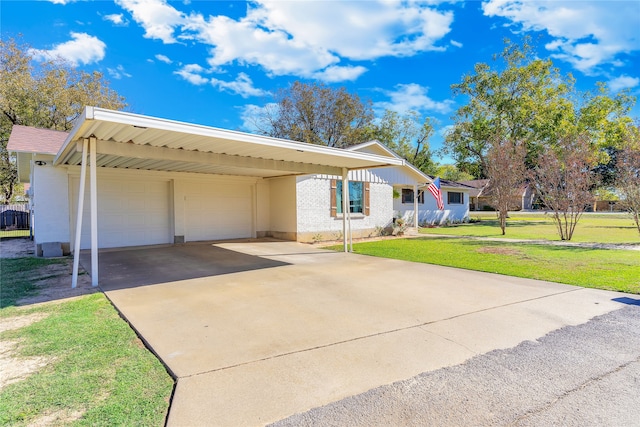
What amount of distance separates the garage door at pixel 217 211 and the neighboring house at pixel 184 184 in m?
0.04

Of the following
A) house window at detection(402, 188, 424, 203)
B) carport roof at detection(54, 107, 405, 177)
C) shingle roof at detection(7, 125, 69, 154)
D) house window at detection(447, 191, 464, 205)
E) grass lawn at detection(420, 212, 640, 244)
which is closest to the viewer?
carport roof at detection(54, 107, 405, 177)

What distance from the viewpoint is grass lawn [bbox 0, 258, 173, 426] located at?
2.32 m

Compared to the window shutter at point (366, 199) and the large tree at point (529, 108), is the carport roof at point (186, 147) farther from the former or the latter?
the large tree at point (529, 108)

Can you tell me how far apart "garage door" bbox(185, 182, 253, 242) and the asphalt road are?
11296 millimetres

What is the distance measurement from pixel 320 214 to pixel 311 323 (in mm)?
9608

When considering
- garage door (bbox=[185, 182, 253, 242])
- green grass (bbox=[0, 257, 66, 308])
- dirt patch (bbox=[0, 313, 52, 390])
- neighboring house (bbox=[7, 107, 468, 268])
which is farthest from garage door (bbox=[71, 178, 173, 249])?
dirt patch (bbox=[0, 313, 52, 390])

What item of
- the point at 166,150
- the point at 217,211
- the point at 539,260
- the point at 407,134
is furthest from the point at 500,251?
the point at 407,134

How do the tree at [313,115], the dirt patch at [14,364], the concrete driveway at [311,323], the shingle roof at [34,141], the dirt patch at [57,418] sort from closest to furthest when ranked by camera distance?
the dirt patch at [57,418]
the concrete driveway at [311,323]
the dirt patch at [14,364]
the shingle roof at [34,141]
the tree at [313,115]

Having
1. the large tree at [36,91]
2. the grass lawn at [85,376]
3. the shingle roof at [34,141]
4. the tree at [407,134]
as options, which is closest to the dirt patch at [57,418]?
the grass lawn at [85,376]

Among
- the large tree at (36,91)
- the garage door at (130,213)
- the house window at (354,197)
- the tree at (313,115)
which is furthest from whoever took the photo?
the tree at (313,115)

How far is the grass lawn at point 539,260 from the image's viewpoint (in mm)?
6527

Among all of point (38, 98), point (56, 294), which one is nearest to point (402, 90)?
point (38, 98)

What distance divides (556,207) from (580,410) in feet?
43.1

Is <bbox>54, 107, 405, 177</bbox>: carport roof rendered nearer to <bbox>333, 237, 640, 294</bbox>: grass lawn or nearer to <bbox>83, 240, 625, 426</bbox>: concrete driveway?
<bbox>83, 240, 625, 426</bbox>: concrete driveway
